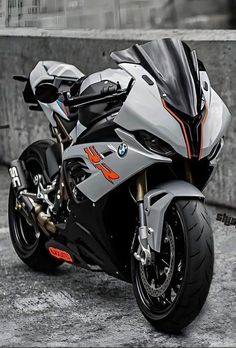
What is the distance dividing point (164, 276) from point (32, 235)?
5.15 ft

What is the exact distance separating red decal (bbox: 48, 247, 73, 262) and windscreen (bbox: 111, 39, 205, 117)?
46.7 inches

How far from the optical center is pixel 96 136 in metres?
4.91

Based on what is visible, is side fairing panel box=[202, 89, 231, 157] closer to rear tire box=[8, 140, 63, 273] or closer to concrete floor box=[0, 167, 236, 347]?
concrete floor box=[0, 167, 236, 347]

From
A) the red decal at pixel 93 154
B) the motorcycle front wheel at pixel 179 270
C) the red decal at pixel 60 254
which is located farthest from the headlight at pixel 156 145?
the red decal at pixel 60 254

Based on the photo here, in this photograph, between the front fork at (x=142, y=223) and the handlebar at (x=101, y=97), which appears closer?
the front fork at (x=142, y=223)

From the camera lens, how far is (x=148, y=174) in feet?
15.5

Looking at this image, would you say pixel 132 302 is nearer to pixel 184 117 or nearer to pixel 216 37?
pixel 184 117

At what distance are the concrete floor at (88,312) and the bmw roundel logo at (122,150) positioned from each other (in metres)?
0.86

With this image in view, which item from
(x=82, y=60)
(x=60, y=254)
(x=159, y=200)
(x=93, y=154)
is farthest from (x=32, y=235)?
(x=82, y=60)

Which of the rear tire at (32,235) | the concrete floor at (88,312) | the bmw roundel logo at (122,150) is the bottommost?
the concrete floor at (88,312)

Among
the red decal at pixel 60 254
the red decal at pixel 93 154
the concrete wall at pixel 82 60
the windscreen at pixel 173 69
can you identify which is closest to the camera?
the windscreen at pixel 173 69

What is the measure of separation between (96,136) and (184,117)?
1.98 feet

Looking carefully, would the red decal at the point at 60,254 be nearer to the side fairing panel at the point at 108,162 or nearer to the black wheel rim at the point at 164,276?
the side fairing panel at the point at 108,162

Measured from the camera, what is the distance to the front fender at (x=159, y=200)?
14.7ft
